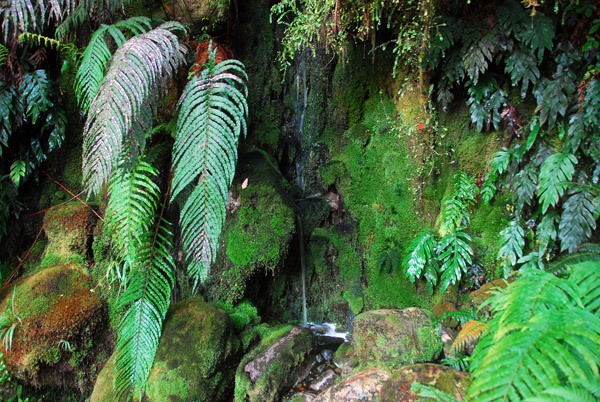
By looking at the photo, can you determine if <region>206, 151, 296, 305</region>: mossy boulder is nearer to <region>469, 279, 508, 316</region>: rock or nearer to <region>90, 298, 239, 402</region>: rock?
<region>90, 298, 239, 402</region>: rock

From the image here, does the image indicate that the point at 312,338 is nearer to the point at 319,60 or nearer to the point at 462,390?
the point at 462,390

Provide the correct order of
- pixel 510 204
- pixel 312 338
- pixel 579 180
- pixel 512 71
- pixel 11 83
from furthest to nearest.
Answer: pixel 11 83 → pixel 312 338 → pixel 510 204 → pixel 512 71 → pixel 579 180

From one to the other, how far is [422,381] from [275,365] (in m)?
1.19

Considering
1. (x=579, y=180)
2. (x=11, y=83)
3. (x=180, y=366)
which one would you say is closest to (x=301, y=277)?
(x=180, y=366)

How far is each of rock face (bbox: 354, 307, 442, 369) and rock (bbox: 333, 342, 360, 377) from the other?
0.13 meters

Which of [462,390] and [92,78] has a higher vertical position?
[92,78]

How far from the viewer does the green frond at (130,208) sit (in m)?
2.72

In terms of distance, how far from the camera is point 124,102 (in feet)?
8.07

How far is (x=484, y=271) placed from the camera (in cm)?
300

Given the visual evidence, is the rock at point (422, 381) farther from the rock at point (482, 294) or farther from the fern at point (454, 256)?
the fern at point (454, 256)

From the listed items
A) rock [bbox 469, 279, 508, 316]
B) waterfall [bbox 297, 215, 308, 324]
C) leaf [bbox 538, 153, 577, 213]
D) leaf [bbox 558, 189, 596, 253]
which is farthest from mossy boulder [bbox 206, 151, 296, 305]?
leaf [bbox 558, 189, 596, 253]

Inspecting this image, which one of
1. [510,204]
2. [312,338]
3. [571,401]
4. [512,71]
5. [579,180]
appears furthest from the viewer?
[312,338]

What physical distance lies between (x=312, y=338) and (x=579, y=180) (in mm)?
2370

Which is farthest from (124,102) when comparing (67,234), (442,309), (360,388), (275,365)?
(442,309)
